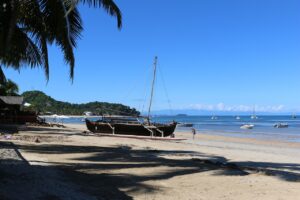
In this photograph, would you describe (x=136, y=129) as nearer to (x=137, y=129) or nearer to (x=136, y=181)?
(x=137, y=129)

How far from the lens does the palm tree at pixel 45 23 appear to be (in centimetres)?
980

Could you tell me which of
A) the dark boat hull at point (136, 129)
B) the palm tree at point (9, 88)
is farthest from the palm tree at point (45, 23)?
the palm tree at point (9, 88)

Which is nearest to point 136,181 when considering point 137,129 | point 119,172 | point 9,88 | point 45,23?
point 119,172

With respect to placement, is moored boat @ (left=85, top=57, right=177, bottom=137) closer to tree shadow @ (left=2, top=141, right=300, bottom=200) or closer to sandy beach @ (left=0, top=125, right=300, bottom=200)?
tree shadow @ (left=2, top=141, right=300, bottom=200)

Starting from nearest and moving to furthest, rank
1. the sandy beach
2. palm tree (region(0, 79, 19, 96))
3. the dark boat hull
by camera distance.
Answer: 1. the sandy beach
2. the dark boat hull
3. palm tree (region(0, 79, 19, 96))

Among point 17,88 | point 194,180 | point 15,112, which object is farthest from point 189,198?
point 17,88

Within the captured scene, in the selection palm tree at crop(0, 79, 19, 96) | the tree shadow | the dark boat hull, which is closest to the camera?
the tree shadow

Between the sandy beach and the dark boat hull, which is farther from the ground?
the dark boat hull

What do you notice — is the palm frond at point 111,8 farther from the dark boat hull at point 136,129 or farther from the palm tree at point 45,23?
the dark boat hull at point 136,129

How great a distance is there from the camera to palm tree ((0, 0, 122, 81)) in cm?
980

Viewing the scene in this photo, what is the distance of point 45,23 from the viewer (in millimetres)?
11453

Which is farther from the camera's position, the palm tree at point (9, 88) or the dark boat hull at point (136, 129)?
the palm tree at point (9, 88)

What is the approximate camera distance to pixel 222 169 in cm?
1252

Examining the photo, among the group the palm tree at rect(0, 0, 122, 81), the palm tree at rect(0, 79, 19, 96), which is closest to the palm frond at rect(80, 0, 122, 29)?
the palm tree at rect(0, 0, 122, 81)
